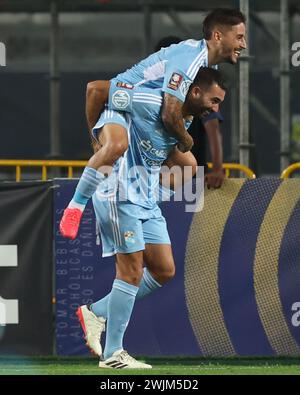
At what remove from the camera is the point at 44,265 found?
1112 cm

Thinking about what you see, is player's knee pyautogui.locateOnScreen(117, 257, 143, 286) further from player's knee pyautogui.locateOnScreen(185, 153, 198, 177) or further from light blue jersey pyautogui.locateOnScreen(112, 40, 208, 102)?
light blue jersey pyautogui.locateOnScreen(112, 40, 208, 102)

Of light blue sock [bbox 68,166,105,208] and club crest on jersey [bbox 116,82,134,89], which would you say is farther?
club crest on jersey [bbox 116,82,134,89]

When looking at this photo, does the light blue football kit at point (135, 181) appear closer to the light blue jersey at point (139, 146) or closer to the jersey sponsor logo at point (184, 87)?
the light blue jersey at point (139, 146)

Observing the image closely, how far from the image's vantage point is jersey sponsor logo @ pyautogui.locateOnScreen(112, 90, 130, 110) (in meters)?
9.62

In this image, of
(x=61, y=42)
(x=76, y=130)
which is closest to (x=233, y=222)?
(x=76, y=130)

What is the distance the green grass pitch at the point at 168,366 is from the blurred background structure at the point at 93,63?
5.18m

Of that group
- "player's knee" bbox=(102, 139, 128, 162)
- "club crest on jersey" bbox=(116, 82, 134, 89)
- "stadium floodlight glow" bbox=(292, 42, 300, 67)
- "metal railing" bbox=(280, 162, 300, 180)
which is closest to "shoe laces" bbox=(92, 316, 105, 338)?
"player's knee" bbox=(102, 139, 128, 162)

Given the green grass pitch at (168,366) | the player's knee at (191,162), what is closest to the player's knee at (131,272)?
the green grass pitch at (168,366)

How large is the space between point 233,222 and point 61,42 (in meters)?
14.5

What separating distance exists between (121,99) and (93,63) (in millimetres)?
15161

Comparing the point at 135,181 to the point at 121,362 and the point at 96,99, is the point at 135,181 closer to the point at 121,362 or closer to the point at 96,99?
the point at 96,99

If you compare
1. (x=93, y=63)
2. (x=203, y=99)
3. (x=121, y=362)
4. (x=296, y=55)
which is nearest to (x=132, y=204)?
(x=203, y=99)

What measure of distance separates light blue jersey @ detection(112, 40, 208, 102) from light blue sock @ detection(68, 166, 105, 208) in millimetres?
650

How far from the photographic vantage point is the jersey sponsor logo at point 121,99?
9625 mm
